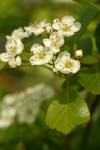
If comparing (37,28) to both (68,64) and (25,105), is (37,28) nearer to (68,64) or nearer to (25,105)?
(68,64)

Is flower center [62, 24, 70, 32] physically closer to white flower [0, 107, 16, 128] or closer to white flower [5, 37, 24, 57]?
white flower [5, 37, 24, 57]

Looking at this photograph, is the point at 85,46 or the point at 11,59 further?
the point at 85,46

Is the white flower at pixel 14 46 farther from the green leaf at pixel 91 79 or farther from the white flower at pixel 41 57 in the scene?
the green leaf at pixel 91 79

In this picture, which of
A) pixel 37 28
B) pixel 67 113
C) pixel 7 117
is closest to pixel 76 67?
pixel 67 113

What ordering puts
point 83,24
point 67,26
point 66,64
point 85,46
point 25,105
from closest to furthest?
point 66,64 < point 67,26 < point 83,24 < point 85,46 < point 25,105

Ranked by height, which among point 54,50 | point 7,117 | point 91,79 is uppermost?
point 54,50

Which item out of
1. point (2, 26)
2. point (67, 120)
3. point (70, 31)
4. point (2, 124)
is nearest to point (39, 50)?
point (70, 31)

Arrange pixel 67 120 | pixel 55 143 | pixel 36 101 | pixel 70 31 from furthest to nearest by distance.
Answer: pixel 36 101, pixel 55 143, pixel 70 31, pixel 67 120

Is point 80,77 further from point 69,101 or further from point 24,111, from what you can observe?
point 24,111
